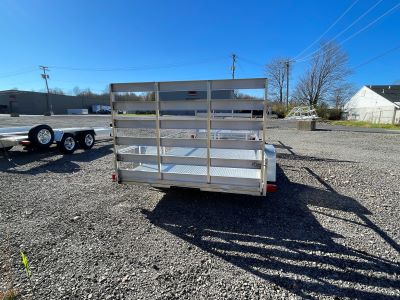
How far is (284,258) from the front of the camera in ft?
8.18

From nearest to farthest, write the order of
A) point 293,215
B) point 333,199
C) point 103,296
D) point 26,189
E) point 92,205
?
point 103,296 → point 293,215 → point 92,205 → point 333,199 → point 26,189

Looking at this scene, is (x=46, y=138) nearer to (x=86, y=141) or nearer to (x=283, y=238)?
(x=86, y=141)

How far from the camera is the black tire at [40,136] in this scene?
7159mm

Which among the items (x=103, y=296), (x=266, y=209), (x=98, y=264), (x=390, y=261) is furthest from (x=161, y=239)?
(x=390, y=261)

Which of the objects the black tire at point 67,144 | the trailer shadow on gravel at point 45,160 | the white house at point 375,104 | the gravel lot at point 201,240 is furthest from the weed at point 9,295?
the white house at point 375,104

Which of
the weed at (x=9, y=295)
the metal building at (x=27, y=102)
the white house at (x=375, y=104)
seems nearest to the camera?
the weed at (x=9, y=295)

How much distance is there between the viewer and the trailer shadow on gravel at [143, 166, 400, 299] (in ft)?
7.11

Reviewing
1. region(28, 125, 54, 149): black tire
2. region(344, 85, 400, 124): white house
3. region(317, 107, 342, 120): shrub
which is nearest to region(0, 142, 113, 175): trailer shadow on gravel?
region(28, 125, 54, 149): black tire

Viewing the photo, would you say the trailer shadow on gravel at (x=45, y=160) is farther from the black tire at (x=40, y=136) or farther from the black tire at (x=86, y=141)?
the black tire at (x=40, y=136)

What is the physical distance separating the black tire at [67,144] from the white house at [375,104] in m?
36.8

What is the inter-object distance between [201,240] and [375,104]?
1920 inches

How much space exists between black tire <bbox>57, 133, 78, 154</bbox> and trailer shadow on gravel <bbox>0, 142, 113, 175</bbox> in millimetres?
197

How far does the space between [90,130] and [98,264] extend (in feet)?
25.4

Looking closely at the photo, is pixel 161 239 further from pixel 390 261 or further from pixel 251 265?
pixel 390 261
